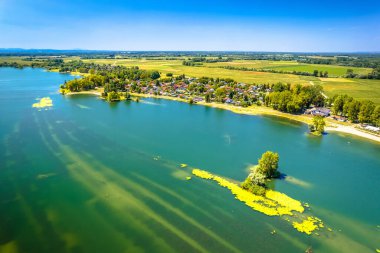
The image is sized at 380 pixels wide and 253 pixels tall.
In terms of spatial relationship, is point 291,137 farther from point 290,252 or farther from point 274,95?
point 290,252

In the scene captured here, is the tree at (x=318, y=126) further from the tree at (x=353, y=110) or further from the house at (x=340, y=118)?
the tree at (x=353, y=110)

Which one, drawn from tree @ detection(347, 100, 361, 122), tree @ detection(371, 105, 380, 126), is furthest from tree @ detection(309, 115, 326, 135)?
tree @ detection(371, 105, 380, 126)

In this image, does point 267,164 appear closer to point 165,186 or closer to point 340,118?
point 165,186

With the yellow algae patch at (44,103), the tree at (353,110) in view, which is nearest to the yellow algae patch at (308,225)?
the tree at (353,110)

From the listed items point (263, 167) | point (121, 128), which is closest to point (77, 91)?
point (121, 128)

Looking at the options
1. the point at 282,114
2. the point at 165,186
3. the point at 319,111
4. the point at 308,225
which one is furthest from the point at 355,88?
the point at 165,186
